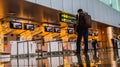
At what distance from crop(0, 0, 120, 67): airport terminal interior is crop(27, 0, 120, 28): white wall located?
367 mm

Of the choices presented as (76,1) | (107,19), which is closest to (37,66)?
(76,1)

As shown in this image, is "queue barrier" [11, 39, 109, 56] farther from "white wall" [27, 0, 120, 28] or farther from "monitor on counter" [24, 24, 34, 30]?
"white wall" [27, 0, 120, 28]

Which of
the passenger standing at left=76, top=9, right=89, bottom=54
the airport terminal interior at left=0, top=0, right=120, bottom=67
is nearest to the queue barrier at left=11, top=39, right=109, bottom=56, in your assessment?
the airport terminal interior at left=0, top=0, right=120, bottom=67

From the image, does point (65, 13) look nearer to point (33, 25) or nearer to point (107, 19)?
point (33, 25)

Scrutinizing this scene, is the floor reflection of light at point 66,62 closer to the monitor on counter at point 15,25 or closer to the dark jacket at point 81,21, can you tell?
the dark jacket at point 81,21

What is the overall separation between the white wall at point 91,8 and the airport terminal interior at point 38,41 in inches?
14.5

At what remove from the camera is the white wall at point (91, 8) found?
53.8ft

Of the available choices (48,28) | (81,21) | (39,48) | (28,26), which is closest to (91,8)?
(48,28)

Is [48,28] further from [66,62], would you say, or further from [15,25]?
[66,62]

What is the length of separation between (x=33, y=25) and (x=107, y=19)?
1028 cm

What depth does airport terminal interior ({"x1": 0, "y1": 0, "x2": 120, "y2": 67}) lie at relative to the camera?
13.0 m

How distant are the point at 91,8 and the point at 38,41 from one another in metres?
9.48

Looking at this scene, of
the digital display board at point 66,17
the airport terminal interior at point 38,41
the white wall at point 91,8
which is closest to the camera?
the airport terminal interior at point 38,41

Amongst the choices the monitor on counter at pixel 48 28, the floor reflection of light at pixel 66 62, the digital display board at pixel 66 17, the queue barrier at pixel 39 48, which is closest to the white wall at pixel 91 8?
the digital display board at pixel 66 17
